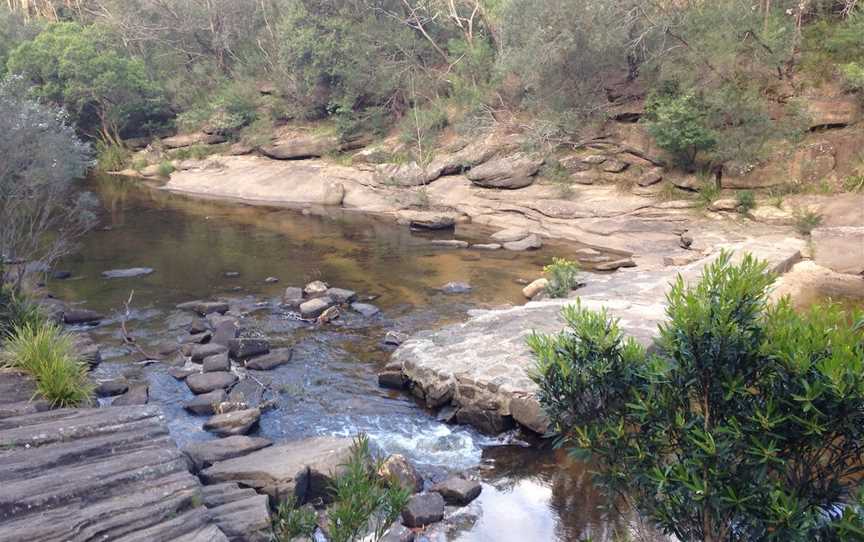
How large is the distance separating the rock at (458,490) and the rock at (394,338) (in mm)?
4501

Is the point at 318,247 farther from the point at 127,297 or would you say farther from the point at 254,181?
the point at 254,181

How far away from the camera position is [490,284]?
1540 centimetres

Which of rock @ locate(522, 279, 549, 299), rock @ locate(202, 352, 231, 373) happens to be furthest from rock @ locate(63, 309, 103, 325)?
rock @ locate(522, 279, 549, 299)

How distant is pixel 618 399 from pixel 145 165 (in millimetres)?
33250

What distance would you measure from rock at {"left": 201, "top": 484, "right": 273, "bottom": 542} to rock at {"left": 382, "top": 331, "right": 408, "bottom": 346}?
550cm

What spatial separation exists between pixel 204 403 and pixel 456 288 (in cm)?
675

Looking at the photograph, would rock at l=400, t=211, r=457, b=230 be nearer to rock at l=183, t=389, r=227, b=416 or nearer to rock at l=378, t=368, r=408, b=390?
rock at l=378, t=368, r=408, b=390

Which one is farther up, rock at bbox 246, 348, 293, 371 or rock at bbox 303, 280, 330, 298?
rock at bbox 246, 348, 293, 371

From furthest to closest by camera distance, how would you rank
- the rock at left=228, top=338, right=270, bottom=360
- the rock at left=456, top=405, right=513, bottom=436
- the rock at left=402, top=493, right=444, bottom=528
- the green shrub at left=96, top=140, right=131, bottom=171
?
the green shrub at left=96, top=140, right=131, bottom=171, the rock at left=228, top=338, right=270, bottom=360, the rock at left=456, top=405, right=513, bottom=436, the rock at left=402, top=493, right=444, bottom=528

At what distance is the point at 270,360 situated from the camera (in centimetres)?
1116

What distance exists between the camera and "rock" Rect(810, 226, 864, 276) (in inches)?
559

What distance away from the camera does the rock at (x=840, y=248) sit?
1420cm

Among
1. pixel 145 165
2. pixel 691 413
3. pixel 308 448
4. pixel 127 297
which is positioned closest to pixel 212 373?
pixel 308 448

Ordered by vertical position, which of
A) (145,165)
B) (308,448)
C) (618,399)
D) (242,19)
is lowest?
(145,165)
